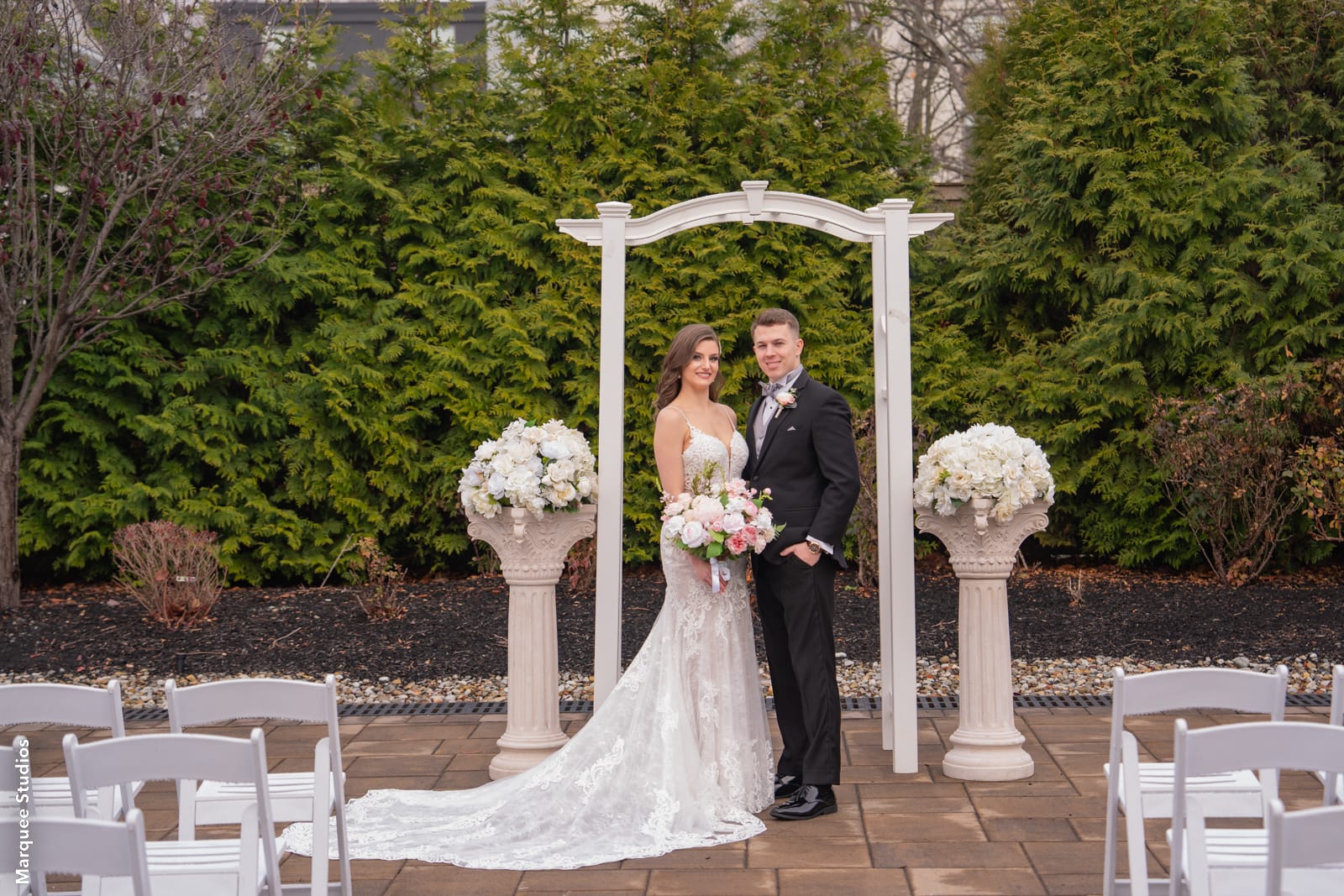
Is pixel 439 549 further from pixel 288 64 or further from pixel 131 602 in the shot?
pixel 288 64

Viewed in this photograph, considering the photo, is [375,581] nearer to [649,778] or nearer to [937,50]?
[649,778]

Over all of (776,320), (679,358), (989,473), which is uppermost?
(776,320)

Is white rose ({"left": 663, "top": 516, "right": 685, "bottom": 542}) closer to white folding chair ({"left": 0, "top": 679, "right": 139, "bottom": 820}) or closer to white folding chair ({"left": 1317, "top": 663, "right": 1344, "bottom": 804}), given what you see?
white folding chair ({"left": 0, "top": 679, "right": 139, "bottom": 820})

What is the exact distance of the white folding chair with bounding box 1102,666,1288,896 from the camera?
3.14 m

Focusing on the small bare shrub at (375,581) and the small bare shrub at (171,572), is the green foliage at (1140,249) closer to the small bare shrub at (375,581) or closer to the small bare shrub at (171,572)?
the small bare shrub at (375,581)

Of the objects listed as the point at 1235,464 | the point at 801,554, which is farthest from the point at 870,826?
the point at 1235,464

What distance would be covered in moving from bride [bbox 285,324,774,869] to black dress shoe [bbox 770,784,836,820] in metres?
0.13

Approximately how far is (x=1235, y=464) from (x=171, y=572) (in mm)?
6989

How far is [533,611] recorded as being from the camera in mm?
5395

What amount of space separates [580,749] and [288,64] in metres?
6.18

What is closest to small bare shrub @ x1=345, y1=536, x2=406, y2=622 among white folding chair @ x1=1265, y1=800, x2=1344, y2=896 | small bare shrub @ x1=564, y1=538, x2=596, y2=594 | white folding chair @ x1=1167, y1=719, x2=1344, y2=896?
small bare shrub @ x1=564, y1=538, x2=596, y2=594

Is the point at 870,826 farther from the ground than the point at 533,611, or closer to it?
closer to it

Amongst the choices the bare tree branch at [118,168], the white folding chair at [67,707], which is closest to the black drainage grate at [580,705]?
the white folding chair at [67,707]

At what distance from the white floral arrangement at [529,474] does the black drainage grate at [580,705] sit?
5.21ft
